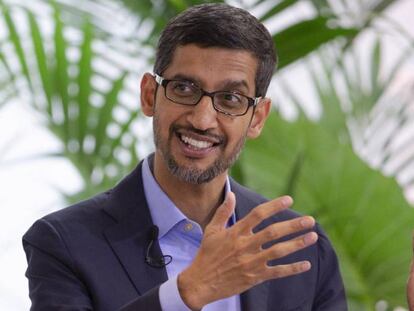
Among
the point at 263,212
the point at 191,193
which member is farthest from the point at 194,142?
the point at 263,212

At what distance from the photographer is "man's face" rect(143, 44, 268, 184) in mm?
1502

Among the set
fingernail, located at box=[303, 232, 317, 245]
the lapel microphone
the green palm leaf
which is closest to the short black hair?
the lapel microphone

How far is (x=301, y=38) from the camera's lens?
2.22 metres

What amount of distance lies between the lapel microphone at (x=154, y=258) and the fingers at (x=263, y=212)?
0.25m

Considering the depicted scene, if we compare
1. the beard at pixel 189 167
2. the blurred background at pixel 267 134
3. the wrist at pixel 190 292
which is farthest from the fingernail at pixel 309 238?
the blurred background at pixel 267 134

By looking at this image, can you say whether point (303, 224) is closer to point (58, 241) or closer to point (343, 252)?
point (58, 241)

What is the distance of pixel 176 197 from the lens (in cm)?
159

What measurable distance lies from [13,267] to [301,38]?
134 cm

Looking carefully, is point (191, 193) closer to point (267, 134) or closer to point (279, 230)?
point (279, 230)

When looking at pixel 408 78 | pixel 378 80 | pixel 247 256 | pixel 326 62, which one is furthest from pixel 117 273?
pixel 408 78

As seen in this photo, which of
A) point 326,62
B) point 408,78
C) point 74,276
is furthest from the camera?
point 408,78

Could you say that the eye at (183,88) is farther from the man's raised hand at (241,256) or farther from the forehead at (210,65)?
the man's raised hand at (241,256)

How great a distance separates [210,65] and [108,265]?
0.99 ft

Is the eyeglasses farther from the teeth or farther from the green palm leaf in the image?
the green palm leaf
